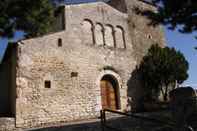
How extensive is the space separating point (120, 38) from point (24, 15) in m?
7.04

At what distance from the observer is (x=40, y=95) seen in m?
13.3

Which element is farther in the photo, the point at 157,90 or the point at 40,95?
the point at 157,90

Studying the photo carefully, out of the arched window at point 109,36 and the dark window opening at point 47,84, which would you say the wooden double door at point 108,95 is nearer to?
the arched window at point 109,36

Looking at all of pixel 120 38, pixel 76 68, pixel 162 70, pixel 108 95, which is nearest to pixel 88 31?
pixel 120 38

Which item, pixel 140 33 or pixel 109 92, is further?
pixel 140 33

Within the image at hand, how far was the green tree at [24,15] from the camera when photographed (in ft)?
41.0

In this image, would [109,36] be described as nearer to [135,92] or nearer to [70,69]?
[135,92]

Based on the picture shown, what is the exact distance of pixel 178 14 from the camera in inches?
361

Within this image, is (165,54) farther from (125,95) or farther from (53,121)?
(53,121)

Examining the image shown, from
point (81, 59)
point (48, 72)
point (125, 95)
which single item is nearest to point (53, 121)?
point (48, 72)

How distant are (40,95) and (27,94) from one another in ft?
2.20

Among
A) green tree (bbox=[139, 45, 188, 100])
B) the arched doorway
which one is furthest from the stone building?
green tree (bbox=[139, 45, 188, 100])

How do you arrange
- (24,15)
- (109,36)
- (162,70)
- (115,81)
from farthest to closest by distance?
(162,70), (109,36), (115,81), (24,15)

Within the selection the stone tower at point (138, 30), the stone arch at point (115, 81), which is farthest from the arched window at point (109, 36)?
the stone arch at point (115, 81)
